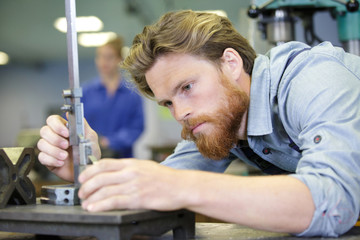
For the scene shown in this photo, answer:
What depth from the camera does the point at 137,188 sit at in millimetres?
840

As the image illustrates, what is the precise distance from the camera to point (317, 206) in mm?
871

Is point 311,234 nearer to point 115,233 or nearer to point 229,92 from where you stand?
point 115,233

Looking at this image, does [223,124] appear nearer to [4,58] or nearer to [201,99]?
[201,99]

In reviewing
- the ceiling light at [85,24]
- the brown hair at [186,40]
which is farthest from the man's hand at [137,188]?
the ceiling light at [85,24]

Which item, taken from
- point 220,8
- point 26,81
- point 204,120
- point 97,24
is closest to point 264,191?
point 204,120

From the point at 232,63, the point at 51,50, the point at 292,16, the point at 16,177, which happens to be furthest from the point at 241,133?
the point at 51,50

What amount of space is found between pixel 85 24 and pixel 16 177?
7.22 m

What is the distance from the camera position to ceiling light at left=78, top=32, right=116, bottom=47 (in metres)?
8.94

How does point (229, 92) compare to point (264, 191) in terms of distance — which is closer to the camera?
point (264, 191)

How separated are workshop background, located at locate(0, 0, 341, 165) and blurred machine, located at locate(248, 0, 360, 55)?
299 mm

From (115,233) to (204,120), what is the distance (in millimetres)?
483

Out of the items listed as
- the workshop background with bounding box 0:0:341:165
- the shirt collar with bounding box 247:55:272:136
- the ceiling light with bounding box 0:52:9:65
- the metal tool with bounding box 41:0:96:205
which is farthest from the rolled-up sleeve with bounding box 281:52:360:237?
the ceiling light with bounding box 0:52:9:65

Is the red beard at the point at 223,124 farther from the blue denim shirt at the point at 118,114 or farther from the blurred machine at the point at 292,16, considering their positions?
the blue denim shirt at the point at 118,114

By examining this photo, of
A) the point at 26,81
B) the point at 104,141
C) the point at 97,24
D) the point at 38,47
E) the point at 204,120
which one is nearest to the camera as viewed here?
the point at 204,120
